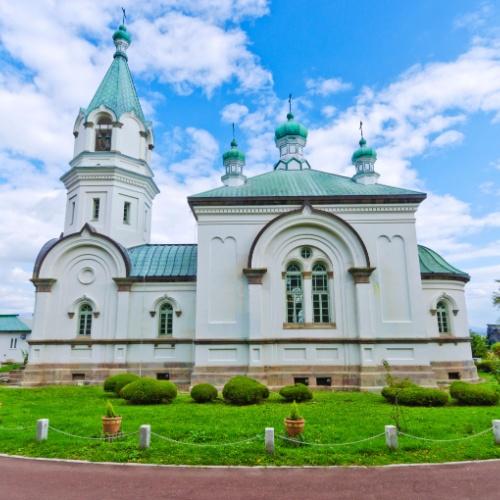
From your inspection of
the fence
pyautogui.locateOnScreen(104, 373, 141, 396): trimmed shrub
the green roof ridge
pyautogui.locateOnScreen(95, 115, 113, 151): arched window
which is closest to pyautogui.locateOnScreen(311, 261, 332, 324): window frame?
pyautogui.locateOnScreen(104, 373, 141, 396): trimmed shrub

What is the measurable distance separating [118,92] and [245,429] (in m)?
22.8

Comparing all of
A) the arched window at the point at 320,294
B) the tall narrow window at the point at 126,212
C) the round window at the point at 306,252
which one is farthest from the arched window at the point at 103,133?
the arched window at the point at 320,294

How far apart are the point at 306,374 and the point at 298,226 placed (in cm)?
726

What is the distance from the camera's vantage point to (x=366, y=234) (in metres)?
20.8

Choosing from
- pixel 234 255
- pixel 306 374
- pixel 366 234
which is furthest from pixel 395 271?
pixel 234 255

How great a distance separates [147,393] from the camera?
14.6 m

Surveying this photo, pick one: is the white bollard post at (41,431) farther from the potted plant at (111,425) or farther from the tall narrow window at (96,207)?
the tall narrow window at (96,207)

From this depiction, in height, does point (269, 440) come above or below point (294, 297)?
below

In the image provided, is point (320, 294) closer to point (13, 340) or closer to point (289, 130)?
point (289, 130)

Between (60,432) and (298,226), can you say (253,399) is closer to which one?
(60,432)

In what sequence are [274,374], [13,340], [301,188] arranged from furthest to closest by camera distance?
[13,340] → [301,188] → [274,374]

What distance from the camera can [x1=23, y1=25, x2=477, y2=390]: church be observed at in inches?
759

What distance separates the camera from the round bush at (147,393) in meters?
14.6

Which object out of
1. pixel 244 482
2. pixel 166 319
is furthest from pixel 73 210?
pixel 244 482
